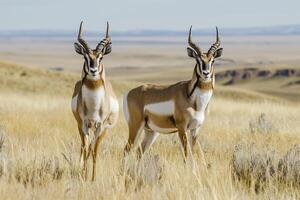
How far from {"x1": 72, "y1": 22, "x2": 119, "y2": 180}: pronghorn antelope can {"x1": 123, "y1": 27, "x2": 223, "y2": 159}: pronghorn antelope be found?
34.1 inches

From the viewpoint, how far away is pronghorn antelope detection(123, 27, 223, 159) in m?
8.62

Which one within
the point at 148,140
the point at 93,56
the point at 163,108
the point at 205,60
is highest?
the point at 93,56

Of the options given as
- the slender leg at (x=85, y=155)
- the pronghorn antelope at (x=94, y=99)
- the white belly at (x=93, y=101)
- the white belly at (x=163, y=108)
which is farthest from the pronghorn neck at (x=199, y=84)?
the slender leg at (x=85, y=155)

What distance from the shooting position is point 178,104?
29.2 feet

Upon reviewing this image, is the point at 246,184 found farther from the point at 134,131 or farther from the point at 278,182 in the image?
the point at 134,131

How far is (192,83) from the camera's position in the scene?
8.80 meters

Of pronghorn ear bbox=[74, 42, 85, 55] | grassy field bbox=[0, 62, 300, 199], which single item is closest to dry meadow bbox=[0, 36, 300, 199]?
grassy field bbox=[0, 62, 300, 199]

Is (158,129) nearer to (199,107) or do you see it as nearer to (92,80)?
(199,107)

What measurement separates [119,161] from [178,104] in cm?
100

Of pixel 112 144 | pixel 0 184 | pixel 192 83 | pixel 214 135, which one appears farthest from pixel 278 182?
pixel 214 135

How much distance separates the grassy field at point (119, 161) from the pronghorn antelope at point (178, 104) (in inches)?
15.7

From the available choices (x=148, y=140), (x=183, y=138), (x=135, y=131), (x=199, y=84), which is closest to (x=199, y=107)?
(x=199, y=84)

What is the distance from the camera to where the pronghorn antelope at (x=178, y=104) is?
8.62m

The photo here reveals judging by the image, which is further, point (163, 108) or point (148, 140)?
point (148, 140)
